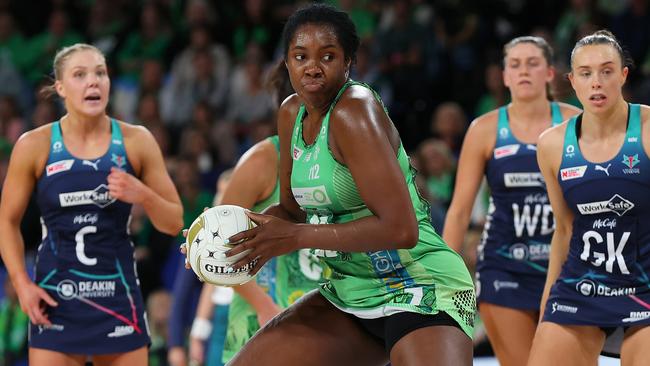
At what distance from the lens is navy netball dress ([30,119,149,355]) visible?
16.5 feet

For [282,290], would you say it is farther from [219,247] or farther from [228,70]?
[228,70]

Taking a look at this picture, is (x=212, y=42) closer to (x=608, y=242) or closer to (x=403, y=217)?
(x=608, y=242)

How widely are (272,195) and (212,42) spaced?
21.3ft

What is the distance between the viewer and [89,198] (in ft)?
16.5

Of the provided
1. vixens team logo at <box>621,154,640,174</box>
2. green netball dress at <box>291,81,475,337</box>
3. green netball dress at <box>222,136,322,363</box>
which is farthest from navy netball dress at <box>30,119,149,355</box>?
vixens team logo at <box>621,154,640,174</box>

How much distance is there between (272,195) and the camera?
514cm

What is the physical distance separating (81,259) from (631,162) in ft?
8.33

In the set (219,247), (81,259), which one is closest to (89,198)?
(81,259)

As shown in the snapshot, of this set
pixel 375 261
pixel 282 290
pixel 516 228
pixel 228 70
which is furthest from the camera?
pixel 228 70

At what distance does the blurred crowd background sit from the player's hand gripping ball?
4.56m

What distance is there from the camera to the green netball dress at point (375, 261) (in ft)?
12.1

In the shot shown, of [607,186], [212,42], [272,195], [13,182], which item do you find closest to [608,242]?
[607,186]

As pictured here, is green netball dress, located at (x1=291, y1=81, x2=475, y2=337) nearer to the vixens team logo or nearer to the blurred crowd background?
the vixens team logo

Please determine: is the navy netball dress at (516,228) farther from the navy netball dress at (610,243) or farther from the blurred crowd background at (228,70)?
the blurred crowd background at (228,70)
